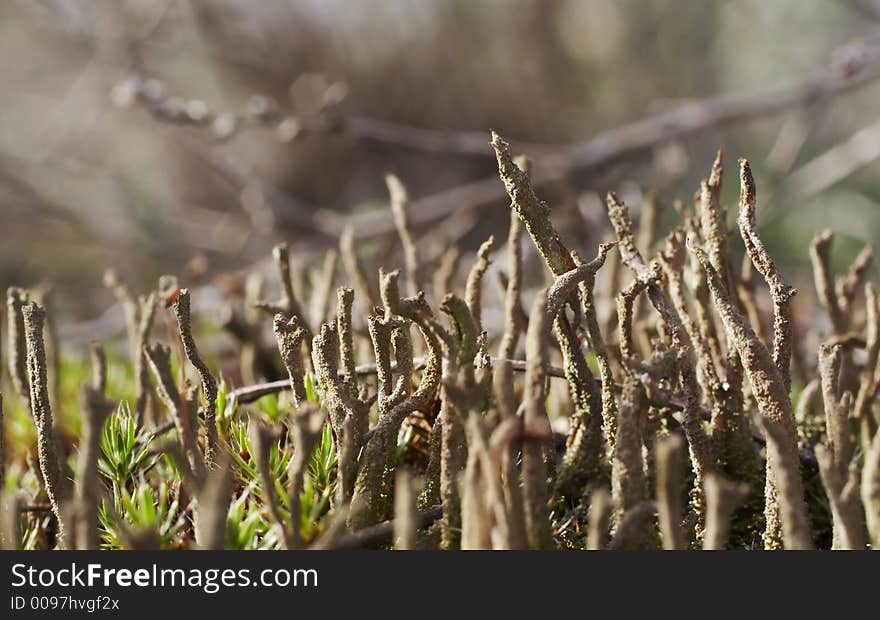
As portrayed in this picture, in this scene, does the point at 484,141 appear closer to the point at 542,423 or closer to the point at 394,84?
the point at 542,423

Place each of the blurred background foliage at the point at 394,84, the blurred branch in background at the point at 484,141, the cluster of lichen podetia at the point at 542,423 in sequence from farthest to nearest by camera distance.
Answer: the blurred background foliage at the point at 394,84 < the blurred branch in background at the point at 484,141 < the cluster of lichen podetia at the point at 542,423

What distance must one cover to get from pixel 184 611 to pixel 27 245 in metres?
4.27

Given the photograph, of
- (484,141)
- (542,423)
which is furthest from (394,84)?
(542,423)

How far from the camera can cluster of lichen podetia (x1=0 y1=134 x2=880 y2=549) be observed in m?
0.59

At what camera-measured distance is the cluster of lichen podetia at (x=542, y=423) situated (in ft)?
1.95

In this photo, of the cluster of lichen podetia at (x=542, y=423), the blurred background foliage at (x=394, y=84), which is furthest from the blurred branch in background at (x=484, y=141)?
the blurred background foliage at (x=394, y=84)

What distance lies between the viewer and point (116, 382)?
1.36 metres

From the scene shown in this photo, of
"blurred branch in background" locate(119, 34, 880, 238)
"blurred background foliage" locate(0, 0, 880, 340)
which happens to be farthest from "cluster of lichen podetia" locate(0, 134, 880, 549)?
"blurred background foliage" locate(0, 0, 880, 340)

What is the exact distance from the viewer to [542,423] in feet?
2.06

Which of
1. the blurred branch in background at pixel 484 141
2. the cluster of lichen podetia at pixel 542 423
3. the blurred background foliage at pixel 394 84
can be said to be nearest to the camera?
the cluster of lichen podetia at pixel 542 423

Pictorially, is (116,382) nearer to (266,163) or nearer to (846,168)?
(846,168)

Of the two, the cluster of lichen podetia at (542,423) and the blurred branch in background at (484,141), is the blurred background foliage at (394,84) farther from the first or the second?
the cluster of lichen podetia at (542,423)

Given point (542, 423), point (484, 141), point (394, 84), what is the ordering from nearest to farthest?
point (542, 423), point (484, 141), point (394, 84)

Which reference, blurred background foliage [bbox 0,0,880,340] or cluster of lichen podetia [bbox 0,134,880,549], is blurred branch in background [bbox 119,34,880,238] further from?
blurred background foliage [bbox 0,0,880,340]
